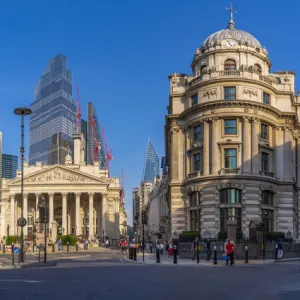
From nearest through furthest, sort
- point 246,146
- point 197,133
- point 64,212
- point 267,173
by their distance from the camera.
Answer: point 246,146, point 267,173, point 197,133, point 64,212

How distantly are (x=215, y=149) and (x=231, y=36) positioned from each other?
15373 millimetres

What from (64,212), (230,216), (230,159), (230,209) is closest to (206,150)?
(230,159)

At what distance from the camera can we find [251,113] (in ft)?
202

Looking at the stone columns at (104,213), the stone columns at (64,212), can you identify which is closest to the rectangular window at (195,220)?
the stone columns at (104,213)

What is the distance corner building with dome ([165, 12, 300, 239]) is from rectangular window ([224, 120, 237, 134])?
4.3 inches

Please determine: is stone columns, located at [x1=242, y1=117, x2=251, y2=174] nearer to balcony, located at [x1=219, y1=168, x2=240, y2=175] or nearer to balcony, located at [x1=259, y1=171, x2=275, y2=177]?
balcony, located at [x1=219, y1=168, x2=240, y2=175]

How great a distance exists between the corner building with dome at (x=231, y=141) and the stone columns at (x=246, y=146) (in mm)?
107

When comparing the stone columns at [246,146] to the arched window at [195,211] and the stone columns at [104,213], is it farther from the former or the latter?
the stone columns at [104,213]

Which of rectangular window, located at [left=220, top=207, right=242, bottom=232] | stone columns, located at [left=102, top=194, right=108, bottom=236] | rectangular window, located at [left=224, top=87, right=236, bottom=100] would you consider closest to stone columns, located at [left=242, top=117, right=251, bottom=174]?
rectangular window, located at [left=224, top=87, right=236, bottom=100]

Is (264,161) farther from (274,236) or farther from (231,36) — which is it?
(231,36)

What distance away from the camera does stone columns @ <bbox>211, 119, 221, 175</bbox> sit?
199 ft

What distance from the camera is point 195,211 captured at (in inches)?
2475

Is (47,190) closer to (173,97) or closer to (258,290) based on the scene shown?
(173,97)

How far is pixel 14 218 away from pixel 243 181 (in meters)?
82.1
